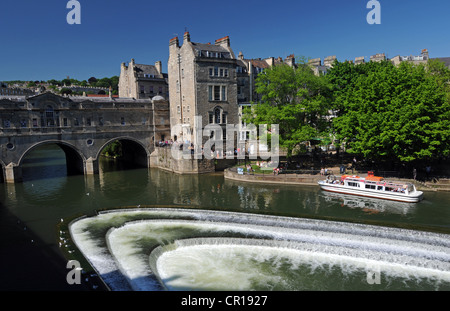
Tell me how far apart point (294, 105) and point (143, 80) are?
3795cm

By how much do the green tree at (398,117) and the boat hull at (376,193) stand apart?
5299mm

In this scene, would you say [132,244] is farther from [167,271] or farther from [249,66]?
[249,66]

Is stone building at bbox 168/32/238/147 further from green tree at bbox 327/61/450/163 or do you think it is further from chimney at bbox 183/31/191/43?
green tree at bbox 327/61/450/163

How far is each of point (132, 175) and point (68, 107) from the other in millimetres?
13970

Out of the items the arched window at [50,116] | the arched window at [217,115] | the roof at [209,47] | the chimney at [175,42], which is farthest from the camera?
the chimney at [175,42]

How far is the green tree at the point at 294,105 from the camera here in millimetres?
46156

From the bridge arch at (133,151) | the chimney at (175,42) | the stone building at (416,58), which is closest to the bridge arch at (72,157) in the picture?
the bridge arch at (133,151)

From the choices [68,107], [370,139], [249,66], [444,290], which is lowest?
[444,290]

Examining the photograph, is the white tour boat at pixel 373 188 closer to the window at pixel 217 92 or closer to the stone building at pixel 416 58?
the window at pixel 217 92

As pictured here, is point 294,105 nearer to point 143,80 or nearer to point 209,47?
point 209,47

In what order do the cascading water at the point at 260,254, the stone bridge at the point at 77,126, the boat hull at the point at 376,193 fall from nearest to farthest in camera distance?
the cascading water at the point at 260,254 < the boat hull at the point at 376,193 < the stone bridge at the point at 77,126
